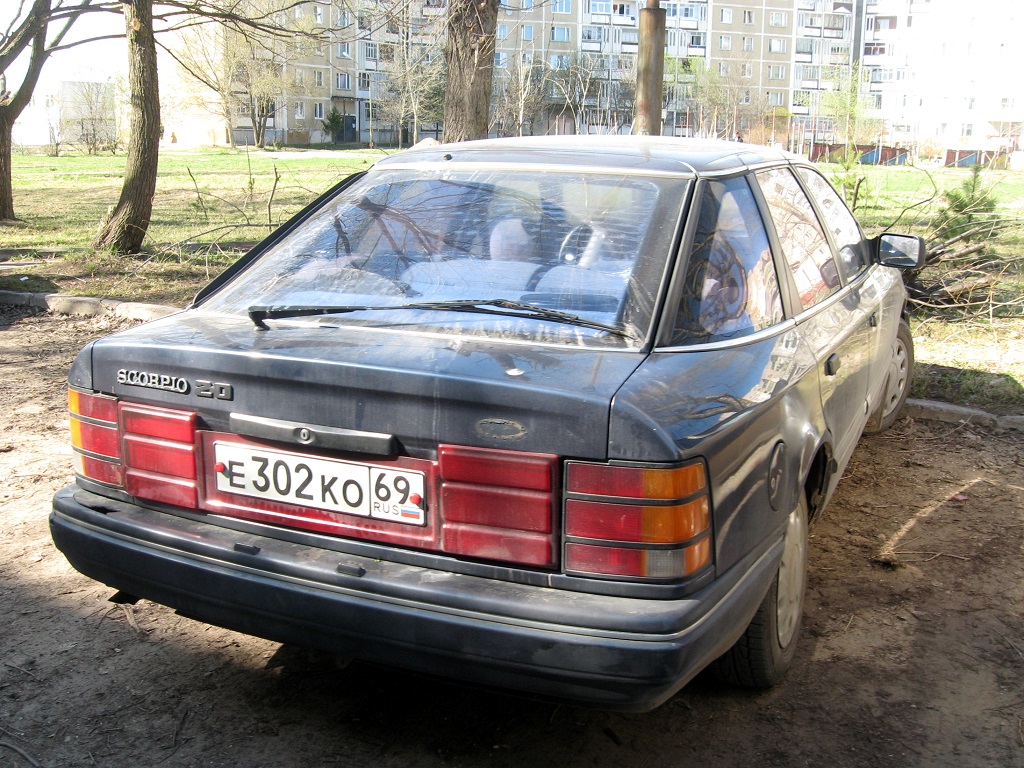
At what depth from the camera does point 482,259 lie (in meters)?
2.88

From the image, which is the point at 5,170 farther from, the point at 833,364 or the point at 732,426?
the point at 732,426

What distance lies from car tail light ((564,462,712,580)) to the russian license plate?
1.23ft

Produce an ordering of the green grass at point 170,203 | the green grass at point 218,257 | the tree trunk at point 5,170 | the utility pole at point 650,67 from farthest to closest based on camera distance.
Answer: the tree trunk at point 5,170 < the green grass at point 170,203 < the utility pole at point 650,67 < the green grass at point 218,257

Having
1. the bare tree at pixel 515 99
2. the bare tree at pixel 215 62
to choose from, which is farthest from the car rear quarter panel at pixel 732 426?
the bare tree at pixel 215 62

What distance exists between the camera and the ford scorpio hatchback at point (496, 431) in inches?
85.9

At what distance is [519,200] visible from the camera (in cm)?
304

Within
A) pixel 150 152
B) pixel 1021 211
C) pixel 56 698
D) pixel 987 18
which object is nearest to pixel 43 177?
pixel 150 152

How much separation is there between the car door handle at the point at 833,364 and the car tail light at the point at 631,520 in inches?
48.5

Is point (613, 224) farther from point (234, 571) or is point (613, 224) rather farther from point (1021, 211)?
point (1021, 211)

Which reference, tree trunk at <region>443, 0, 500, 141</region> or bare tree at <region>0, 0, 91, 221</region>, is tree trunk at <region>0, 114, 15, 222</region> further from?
tree trunk at <region>443, 0, 500, 141</region>

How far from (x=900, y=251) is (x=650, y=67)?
10.8 feet

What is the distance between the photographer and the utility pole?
708 cm

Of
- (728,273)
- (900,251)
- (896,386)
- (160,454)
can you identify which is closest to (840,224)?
(900,251)

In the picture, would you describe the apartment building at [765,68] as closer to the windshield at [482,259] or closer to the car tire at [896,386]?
the car tire at [896,386]
